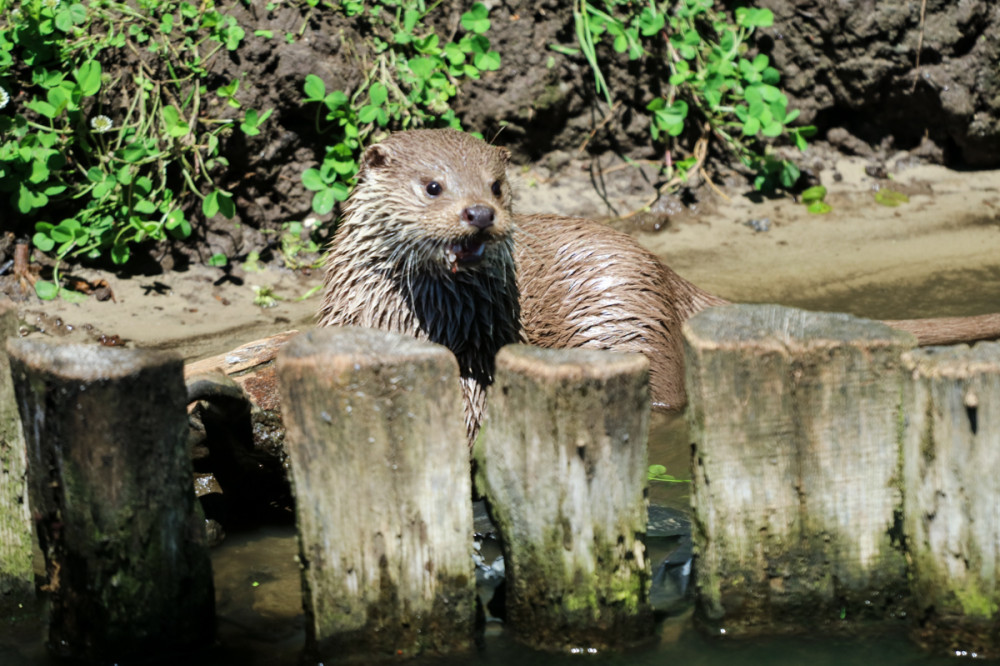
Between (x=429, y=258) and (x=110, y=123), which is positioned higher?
(x=110, y=123)

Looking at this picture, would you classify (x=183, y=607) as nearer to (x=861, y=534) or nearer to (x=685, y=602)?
(x=685, y=602)

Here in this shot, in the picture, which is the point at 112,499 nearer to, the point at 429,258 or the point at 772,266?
the point at 429,258

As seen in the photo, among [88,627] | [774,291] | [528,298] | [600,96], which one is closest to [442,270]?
[528,298]

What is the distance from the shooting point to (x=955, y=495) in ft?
5.03

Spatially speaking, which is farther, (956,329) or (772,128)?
(772,128)

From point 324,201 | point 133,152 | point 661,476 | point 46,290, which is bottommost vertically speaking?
point 661,476

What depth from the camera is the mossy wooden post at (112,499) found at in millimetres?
1481

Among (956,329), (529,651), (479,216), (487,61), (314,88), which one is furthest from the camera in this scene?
(487,61)

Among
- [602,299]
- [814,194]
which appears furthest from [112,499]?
[814,194]

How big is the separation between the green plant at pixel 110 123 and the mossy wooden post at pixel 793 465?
95.1 inches

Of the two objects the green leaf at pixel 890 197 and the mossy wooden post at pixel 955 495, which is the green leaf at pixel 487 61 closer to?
the green leaf at pixel 890 197

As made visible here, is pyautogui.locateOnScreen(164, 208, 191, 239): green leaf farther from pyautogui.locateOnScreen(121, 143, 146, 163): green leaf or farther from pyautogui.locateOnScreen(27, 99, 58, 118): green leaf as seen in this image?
pyautogui.locateOnScreen(27, 99, 58, 118): green leaf

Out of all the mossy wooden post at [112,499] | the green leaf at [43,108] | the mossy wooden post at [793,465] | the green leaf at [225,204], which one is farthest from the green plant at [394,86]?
the mossy wooden post at [793,465]

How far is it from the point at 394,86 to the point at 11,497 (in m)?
2.48
